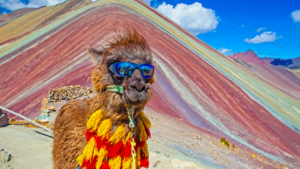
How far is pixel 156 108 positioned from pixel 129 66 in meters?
7.84

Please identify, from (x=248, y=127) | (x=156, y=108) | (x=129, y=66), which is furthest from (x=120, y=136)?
(x=248, y=127)

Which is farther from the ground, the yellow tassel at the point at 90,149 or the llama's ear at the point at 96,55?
the llama's ear at the point at 96,55

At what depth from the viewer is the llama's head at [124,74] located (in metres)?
1.83

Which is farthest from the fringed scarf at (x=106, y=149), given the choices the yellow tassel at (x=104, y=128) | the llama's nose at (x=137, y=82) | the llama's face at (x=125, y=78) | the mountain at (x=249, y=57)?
the mountain at (x=249, y=57)

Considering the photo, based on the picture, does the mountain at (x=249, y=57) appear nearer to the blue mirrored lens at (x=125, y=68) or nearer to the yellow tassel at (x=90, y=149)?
the blue mirrored lens at (x=125, y=68)

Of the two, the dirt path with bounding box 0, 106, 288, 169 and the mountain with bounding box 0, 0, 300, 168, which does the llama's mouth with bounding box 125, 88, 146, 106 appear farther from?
the mountain with bounding box 0, 0, 300, 168

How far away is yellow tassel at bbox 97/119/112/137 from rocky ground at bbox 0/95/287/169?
7.73 ft

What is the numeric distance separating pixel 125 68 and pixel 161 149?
3783 mm

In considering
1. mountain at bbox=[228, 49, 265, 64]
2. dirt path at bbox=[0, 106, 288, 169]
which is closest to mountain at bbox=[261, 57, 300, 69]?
mountain at bbox=[228, 49, 265, 64]

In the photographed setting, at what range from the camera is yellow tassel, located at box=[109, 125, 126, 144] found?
5.97 feet

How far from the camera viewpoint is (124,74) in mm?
1925

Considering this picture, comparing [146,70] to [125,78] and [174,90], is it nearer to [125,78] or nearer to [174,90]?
[125,78]

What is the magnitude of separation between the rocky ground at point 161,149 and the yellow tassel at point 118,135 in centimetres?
242

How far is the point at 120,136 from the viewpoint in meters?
1.84
